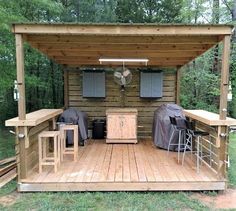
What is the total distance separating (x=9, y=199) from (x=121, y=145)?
11.2 feet

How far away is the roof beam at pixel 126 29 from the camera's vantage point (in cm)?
390

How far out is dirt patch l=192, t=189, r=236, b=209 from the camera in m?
3.59

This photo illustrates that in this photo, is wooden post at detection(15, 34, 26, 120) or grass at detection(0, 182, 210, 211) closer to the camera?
grass at detection(0, 182, 210, 211)

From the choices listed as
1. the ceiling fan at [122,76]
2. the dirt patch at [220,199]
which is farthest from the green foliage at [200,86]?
the dirt patch at [220,199]

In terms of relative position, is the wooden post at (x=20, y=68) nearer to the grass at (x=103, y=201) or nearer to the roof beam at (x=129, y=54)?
the grass at (x=103, y=201)

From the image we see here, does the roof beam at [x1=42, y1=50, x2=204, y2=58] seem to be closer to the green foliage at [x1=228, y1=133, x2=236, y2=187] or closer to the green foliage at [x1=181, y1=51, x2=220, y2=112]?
the green foliage at [x1=228, y1=133, x2=236, y2=187]

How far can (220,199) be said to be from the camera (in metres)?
3.83

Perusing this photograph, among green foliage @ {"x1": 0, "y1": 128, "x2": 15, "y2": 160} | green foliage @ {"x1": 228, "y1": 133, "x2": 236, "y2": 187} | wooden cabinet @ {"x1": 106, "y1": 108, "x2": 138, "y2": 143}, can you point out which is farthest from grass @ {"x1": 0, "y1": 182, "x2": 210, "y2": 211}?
wooden cabinet @ {"x1": 106, "y1": 108, "x2": 138, "y2": 143}

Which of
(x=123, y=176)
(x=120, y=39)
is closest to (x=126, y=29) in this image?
(x=120, y=39)

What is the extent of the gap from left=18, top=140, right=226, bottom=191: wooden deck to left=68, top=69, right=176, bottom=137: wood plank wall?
2537 millimetres

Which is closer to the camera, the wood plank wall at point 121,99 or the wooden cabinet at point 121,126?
the wooden cabinet at point 121,126

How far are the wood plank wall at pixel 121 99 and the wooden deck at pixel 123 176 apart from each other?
2537 mm

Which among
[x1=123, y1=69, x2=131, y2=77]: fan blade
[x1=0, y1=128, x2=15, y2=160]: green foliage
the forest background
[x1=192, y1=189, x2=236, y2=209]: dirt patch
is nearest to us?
[x1=192, y1=189, x2=236, y2=209]: dirt patch

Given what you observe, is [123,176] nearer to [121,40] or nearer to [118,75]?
[121,40]
